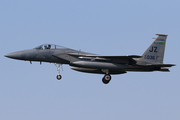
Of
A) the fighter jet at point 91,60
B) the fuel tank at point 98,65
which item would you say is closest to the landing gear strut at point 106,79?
the fighter jet at point 91,60

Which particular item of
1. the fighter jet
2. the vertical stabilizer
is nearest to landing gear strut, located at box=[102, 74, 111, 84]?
the fighter jet

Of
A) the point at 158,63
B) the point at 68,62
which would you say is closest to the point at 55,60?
the point at 68,62

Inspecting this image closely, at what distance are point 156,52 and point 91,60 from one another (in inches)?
224

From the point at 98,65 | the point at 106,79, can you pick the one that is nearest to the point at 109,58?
the point at 98,65

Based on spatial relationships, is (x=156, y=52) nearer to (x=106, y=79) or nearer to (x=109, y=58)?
(x=109, y=58)

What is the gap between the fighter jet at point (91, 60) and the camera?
2625cm

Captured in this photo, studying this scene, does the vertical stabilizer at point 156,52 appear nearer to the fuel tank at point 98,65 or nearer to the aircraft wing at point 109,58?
the aircraft wing at point 109,58

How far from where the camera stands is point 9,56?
26234 millimetres

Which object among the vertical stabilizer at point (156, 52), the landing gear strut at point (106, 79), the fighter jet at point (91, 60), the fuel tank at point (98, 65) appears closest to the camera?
the fuel tank at point (98, 65)

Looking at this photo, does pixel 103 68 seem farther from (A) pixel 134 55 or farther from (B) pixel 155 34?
(B) pixel 155 34

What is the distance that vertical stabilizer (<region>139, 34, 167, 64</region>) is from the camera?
28000 millimetres

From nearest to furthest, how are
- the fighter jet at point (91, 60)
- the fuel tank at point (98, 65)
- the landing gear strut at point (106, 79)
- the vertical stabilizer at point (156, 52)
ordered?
the fuel tank at point (98, 65)
the fighter jet at point (91, 60)
the landing gear strut at point (106, 79)
the vertical stabilizer at point (156, 52)

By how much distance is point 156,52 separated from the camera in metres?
28.2

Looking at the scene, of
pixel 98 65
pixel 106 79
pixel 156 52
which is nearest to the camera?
pixel 98 65
